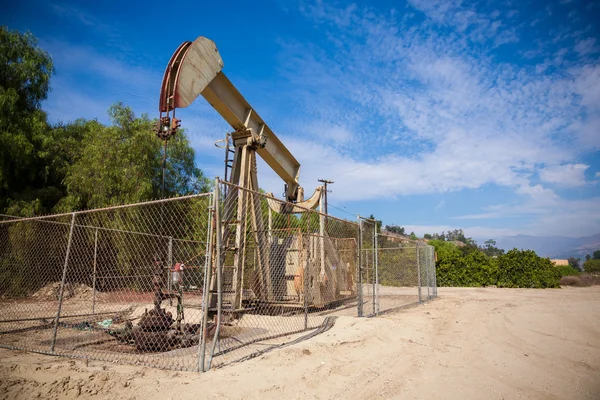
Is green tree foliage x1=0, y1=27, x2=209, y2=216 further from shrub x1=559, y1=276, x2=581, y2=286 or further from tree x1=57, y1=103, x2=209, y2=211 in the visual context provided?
shrub x1=559, y1=276, x2=581, y2=286

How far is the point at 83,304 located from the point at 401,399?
12.0 metres

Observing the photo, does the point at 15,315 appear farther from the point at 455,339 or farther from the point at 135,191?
the point at 455,339

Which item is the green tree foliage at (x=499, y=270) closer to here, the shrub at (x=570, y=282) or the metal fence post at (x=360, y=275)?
the shrub at (x=570, y=282)

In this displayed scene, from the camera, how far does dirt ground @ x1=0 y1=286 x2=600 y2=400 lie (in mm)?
3379

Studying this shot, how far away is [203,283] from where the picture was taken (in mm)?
4309

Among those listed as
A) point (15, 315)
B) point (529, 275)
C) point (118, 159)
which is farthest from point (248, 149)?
point (529, 275)

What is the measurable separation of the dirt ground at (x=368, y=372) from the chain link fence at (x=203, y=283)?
43 cm

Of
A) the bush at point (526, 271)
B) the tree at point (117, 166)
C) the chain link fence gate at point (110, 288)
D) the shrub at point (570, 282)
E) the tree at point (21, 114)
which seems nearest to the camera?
the chain link fence gate at point (110, 288)

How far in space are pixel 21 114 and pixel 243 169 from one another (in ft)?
42.7

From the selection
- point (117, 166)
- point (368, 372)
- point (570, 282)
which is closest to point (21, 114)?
point (117, 166)

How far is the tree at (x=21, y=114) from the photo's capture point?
45.2 ft

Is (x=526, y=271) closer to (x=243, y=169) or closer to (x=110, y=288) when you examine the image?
(x=243, y=169)

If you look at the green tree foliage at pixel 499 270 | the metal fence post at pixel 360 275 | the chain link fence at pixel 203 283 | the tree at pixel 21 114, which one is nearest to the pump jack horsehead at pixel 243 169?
the chain link fence at pixel 203 283

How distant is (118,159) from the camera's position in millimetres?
15852
